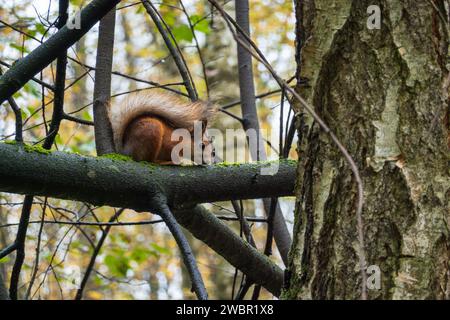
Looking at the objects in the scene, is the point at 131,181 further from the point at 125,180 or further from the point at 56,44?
the point at 56,44

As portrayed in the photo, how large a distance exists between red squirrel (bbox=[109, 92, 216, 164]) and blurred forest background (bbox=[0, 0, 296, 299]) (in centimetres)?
10

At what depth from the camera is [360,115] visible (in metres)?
1.59

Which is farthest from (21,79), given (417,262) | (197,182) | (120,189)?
Answer: (417,262)

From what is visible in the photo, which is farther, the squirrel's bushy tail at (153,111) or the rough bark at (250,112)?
the rough bark at (250,112)

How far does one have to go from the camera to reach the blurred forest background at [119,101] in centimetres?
412

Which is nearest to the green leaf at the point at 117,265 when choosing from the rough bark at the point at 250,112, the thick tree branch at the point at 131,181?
the rough bark at the point at 250,112

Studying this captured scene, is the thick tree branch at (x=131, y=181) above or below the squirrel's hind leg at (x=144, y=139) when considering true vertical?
below

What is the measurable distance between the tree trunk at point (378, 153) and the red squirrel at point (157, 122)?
157cm

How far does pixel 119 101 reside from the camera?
132 inches

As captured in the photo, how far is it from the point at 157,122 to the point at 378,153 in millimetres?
1950

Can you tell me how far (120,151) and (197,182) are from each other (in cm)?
110

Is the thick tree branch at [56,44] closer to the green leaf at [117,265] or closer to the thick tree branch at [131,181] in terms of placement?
the thick tree branch at [131,181]

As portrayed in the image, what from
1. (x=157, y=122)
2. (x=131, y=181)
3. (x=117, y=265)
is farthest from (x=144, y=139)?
(x=117, y=265)

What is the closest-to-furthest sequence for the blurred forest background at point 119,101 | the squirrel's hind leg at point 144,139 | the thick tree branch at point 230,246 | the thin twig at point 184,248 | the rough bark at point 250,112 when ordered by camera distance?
the thin twig at point 184,248, the thick tree branch at point 230,246, the squirrel's hind leg at point 144,139, the rough bark at point 250,112, the blurred forest background at point 119,101
